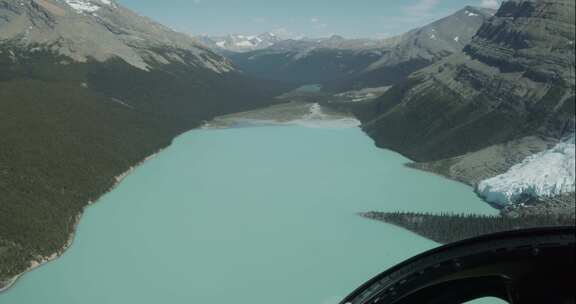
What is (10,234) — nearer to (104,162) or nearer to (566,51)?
(104,162)

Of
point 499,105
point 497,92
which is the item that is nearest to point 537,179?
point 499,105

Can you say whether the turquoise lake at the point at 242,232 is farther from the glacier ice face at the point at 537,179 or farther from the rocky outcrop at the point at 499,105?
the rocky outcrop at the point at 499,105

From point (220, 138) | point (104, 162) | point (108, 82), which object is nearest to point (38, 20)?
point (108, 82)

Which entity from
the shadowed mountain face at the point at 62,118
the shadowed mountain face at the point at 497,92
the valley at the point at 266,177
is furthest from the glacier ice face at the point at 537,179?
the shadowed mountain face at the point at 62,118

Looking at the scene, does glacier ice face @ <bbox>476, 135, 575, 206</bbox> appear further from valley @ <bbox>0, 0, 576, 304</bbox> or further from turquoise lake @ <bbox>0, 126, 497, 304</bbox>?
turquoise lake @ <bbox>0, 126, 497, 304</bbox>

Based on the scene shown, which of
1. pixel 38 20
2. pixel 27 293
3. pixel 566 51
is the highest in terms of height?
pixel 566 51

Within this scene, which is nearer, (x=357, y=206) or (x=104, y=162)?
(x=357, y=206)
